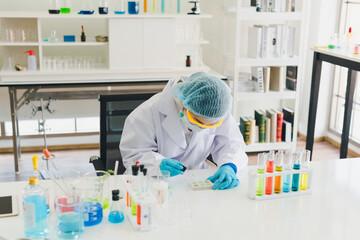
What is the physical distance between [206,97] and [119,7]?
2.36 metres

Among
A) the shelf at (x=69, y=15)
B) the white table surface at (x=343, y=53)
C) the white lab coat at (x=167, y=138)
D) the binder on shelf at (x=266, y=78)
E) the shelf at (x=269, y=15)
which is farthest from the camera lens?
the binder on shelf at (x=266, y=78)

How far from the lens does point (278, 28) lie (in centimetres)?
384

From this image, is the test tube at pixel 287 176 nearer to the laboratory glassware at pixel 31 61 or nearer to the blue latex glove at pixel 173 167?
the blue latex glove at pixel 173 167

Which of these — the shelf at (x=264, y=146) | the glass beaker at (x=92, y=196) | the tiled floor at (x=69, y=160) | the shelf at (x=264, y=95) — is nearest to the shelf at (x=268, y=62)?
the shelf at (x=264, y=95)

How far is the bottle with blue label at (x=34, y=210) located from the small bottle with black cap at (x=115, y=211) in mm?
224

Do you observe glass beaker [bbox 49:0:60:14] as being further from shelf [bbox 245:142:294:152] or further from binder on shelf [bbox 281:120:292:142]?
binder on shelf [bbox 281:120:292:142]

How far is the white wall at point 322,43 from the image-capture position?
4254 millimetres

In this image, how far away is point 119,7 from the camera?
3.97 meters

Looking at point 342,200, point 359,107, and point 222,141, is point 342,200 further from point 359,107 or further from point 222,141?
point 359,107

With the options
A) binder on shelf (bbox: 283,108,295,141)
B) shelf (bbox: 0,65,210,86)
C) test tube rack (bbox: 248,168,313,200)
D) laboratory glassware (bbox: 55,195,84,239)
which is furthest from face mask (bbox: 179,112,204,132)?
binder on shelf (bbox: 283,108,295,141)

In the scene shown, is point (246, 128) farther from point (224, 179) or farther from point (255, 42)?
point (224, 179)

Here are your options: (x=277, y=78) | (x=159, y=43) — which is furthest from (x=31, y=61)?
(x=277, y=78)

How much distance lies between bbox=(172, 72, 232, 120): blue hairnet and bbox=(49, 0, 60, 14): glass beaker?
2.04 m

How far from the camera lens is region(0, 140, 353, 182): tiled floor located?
3.70 m
